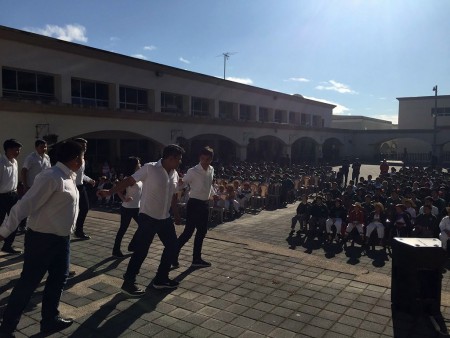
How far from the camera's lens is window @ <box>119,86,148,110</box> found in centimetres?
2034

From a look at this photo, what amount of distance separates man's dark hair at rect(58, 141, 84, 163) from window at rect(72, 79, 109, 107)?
49.0ft

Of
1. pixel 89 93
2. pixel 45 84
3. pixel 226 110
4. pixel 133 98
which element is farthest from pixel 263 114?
A: pixel 45 84

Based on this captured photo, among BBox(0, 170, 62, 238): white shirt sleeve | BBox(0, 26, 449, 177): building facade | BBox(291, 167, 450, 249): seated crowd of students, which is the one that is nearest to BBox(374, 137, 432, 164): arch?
BBox(0, 26, 449, 177): building facade

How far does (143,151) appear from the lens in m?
23.0

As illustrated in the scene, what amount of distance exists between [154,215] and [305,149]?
36805 millimetres

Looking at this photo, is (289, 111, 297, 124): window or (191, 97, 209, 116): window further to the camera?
(289, 111, 297, 124): window

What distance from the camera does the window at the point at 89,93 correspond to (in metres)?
18.0

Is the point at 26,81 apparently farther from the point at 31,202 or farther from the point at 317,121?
the point at 317,121

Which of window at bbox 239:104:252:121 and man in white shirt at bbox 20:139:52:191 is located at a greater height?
window at bbox 239:104:252:121

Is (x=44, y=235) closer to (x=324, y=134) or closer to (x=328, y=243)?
(x=328, y=243)

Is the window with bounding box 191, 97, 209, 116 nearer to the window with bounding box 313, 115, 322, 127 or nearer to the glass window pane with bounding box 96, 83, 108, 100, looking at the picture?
the glass window pane with bounding box 96, 83, 108, 100

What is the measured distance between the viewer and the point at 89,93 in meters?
18.6

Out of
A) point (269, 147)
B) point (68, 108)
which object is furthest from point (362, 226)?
point (269, 147)

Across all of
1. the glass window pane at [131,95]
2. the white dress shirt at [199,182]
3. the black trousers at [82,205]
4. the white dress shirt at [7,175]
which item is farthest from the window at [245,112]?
the white dress shirt at [199,182]
